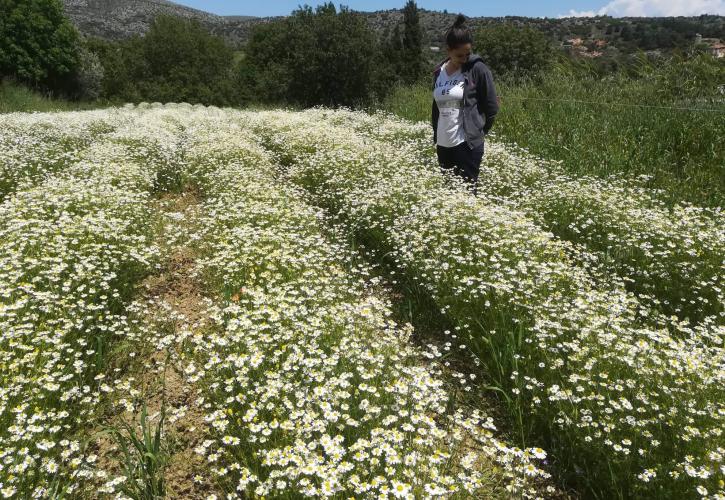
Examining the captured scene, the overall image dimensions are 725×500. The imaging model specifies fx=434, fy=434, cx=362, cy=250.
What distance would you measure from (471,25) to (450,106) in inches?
3675

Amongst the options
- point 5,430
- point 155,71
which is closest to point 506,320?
point 5,430

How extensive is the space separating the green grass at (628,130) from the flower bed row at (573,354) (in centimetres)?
363

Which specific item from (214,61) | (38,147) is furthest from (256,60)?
(38,147)

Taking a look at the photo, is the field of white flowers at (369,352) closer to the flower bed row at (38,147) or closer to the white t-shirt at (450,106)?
the white t-shirt at (450,106)

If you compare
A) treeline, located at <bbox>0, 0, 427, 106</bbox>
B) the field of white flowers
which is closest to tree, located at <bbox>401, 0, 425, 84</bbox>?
treeline, located at <bbox>0, 0, 427, 106</bbox>

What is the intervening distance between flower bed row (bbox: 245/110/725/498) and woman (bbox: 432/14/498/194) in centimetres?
77

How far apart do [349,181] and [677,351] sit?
5.59 metres

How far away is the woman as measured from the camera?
5.85 metres

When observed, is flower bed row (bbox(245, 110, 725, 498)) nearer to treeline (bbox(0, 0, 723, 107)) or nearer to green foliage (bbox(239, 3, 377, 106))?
treeline (bbox(0, 0, 723, 107))

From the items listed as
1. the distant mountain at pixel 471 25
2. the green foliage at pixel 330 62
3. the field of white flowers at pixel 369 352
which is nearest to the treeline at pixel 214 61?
the green foliage at pixel 330 62

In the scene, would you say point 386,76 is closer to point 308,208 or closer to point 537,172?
point 537,172

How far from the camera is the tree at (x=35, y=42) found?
4013 cm

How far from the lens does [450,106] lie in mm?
6172

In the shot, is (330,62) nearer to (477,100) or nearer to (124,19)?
(477,100)
